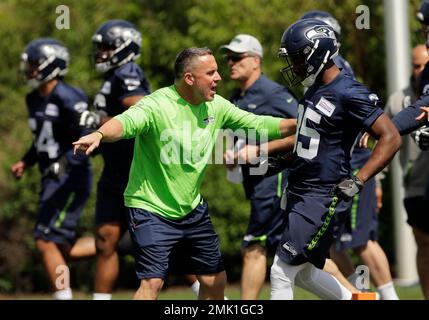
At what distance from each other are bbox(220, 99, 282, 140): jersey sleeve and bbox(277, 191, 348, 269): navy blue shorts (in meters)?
0.62

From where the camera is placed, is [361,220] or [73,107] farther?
[73,107]

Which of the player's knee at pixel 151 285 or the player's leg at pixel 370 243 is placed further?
the player's leg at pixel 370 243

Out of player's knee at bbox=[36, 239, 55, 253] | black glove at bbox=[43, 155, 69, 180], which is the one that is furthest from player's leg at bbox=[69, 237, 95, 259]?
black glove at bbox=[43, 155, 69, 180]

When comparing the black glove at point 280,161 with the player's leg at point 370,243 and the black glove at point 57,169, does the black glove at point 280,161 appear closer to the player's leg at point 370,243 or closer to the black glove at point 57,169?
the player's leg at point 370,243

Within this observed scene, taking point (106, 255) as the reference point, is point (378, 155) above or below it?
above

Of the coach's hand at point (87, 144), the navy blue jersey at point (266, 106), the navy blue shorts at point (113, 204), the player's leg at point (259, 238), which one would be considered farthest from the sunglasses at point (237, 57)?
the coach's hand at point (87, 144)

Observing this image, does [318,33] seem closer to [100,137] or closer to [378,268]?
[100,137]

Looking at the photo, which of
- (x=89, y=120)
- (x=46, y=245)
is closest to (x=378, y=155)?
(x=89, y=120)

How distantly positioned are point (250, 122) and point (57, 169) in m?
2.92

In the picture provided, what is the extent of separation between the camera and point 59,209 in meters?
10.1

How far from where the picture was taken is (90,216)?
14.3 m

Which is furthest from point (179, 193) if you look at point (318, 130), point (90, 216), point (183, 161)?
point (90, 216)

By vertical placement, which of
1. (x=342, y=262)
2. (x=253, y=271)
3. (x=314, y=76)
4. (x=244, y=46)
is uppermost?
(x=244, y=46)

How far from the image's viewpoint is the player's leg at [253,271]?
896cm
